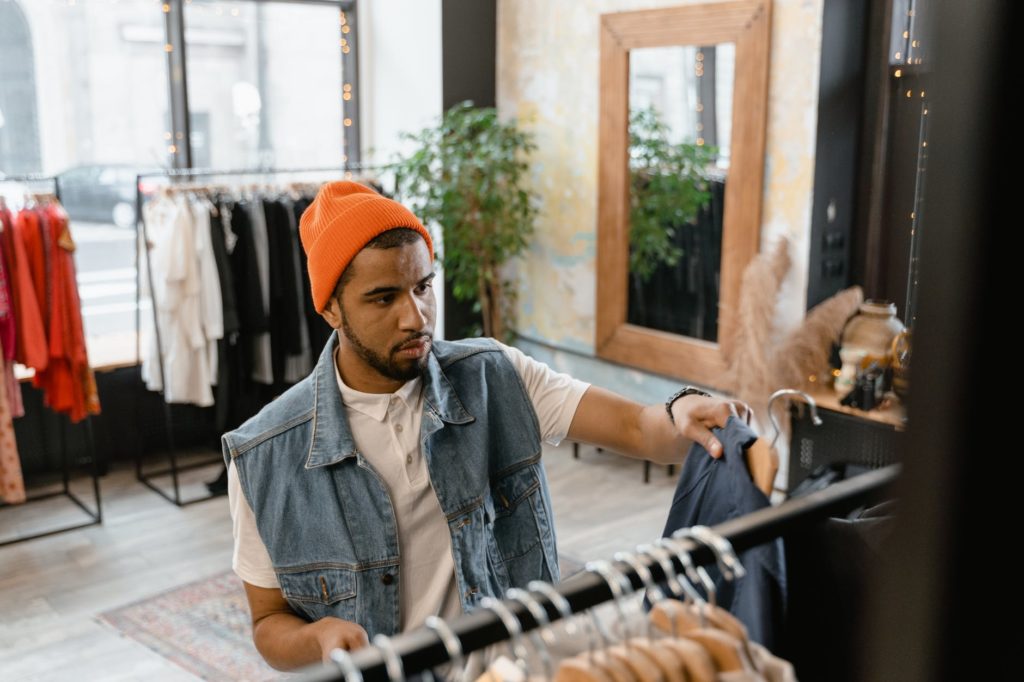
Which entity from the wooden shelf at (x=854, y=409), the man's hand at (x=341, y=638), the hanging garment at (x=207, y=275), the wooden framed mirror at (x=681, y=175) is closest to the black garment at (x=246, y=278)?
the hanging garment at (x=207, y=275)

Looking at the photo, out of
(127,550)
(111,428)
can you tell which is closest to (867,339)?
(127,550)

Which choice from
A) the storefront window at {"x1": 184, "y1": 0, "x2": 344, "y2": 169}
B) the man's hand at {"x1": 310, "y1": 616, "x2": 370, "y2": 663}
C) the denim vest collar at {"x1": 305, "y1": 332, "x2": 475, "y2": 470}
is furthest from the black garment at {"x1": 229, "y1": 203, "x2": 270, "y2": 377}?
the man's hand at {"x1": 310, "y1": 616, "x2": 370, "y2": 663}

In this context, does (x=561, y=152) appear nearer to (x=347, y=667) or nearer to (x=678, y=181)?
(x=678, y=181)

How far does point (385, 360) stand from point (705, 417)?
56cm

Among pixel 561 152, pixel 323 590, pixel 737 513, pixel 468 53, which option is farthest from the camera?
pixel 468 53

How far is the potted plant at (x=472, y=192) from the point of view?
498 cm

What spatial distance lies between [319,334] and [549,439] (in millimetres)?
3108

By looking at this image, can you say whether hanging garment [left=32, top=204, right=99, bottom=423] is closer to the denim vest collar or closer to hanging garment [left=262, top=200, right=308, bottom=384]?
hanging garment [left=262, top=200, right=308, bottom=384]

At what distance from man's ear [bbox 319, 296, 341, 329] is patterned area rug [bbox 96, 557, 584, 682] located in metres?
1.80

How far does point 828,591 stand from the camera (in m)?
1.45

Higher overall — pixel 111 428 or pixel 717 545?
pixel 717 545

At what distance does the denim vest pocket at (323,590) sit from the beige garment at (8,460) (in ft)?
9.21

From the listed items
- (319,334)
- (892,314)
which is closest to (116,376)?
(319,334)

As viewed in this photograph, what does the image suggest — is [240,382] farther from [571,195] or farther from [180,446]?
[571,195]
